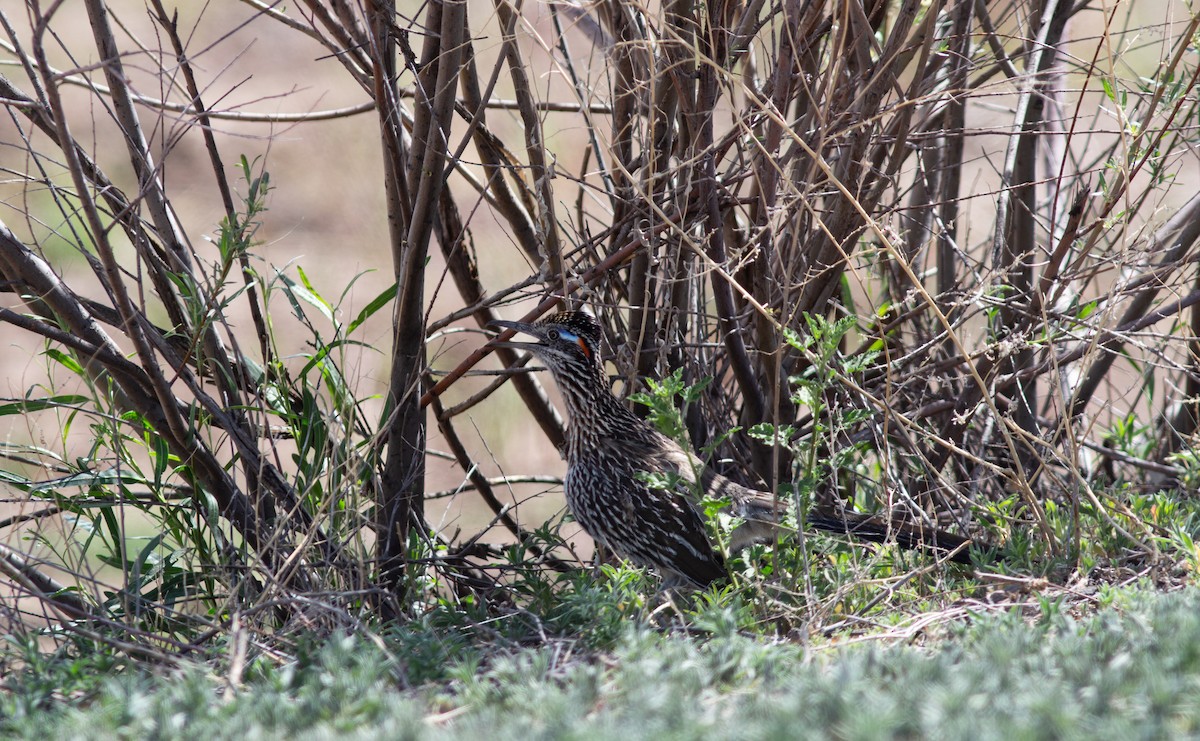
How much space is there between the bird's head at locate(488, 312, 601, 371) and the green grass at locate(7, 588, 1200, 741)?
6.04ft

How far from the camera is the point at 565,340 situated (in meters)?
4.85

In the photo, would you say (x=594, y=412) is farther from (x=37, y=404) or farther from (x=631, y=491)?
(x=37, y=404)

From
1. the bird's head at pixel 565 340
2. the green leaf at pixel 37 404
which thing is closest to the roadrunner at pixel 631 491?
the bird's head at pixel 565 340

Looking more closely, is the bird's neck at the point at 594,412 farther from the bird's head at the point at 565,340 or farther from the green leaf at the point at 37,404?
the green leaf at the point at 37,404

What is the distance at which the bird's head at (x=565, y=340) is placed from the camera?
4.78 meters

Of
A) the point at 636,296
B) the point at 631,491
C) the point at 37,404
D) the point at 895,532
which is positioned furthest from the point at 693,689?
the point at 37,404

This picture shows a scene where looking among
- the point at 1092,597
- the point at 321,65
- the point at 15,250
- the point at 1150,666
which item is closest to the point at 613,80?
the point at 15,250

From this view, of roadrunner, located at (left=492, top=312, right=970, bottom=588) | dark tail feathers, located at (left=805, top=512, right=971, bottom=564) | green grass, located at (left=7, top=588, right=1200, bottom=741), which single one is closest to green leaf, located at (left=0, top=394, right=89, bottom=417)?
green grass, located at (left=7, top=588, right=1200, bottom=741)

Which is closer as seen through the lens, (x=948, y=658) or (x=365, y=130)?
(x=948, y=658)

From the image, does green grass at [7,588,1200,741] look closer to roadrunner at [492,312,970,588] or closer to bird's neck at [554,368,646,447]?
roadrunner at [492,312,970,588]

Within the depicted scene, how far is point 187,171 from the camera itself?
11.2 metres

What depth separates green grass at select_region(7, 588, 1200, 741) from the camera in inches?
81.2

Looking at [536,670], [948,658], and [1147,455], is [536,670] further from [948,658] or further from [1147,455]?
[1147,455]

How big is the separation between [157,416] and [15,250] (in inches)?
30.6
